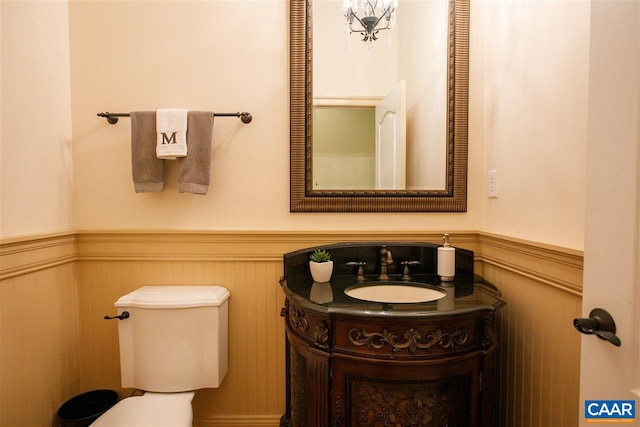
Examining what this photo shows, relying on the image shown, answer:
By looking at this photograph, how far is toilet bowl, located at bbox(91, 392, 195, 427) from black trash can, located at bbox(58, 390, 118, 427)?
0.23 m

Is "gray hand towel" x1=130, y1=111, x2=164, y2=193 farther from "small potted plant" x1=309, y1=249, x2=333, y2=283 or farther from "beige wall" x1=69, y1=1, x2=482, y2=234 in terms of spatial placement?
"small potted plant" x1=309, y1=249, x2=333, y2=283

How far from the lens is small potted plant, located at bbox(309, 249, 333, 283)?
137cm

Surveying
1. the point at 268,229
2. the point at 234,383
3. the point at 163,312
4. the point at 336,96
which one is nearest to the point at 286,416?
the point at 234,383

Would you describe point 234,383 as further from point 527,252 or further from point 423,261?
point 527,252

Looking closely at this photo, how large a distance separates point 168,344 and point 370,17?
1.58m

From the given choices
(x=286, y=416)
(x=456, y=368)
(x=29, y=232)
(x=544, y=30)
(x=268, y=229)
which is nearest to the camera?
(x=456, y=368)

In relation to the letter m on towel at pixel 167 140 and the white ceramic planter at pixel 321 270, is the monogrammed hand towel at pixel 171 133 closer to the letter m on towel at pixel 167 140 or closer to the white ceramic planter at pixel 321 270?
the letter m on towel at pixel 167 140

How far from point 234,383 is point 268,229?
74 cm

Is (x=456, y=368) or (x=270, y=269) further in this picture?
(x=270, y=269)

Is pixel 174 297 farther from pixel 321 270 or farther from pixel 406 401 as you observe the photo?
pixel 406 401

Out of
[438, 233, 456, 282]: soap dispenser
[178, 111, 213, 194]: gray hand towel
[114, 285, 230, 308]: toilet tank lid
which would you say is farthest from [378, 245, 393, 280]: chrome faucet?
[178, 111, 213, 194]: gray hand towel

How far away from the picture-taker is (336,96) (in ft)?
5.08

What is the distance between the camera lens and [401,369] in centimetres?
102

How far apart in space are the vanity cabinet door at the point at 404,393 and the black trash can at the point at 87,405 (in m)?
1.07
